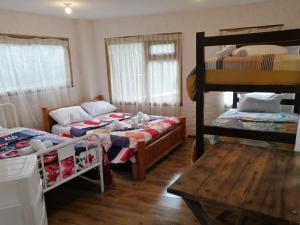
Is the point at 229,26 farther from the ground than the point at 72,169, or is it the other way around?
the point at 229,26

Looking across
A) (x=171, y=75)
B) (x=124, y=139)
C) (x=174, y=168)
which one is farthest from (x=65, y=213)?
(x=171, y=75)

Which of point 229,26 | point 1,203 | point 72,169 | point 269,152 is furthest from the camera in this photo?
point 229,26

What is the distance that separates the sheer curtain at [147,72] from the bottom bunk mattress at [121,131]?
1.77 ft

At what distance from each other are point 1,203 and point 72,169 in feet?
3.49

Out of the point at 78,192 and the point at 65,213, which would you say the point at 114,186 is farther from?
the point at 65,213

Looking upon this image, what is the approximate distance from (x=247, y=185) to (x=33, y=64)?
3.58m

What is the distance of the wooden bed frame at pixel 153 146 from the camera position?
9.53ft

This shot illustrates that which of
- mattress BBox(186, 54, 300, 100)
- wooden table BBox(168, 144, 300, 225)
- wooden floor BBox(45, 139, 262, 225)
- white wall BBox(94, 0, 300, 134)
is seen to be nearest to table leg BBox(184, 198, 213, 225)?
wooden table BBox(168, 144, 300, 225)

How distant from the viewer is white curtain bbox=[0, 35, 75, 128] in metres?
3.45

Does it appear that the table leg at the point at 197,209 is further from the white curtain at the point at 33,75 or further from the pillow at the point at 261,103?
the white curtain at the point at 33,75

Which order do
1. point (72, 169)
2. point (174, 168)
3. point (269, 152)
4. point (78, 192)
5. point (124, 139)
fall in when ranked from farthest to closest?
point (174, 168)
point (124, 139)
point (78, 192)
point (72, 169)
point (269, 152)

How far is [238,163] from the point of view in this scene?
1.66m

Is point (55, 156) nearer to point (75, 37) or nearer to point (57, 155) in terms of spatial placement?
point (57, 155)

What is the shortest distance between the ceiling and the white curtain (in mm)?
506
